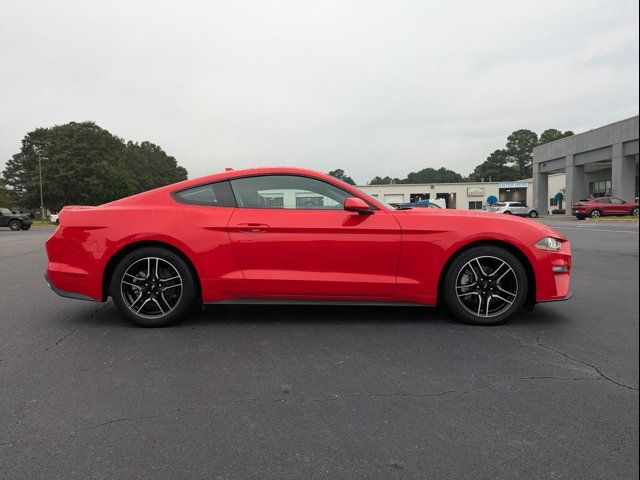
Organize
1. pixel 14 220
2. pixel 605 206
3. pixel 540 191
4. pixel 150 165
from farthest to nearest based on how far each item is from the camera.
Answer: pixel 150 165 < pixel 14 220 < pixel 540 191 < pixel 605 206

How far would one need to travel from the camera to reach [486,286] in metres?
3.93

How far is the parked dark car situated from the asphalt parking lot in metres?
31.2

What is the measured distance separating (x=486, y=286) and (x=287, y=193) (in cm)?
194

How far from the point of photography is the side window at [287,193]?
401 centimetres

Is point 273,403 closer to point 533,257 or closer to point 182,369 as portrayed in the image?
point 182,369

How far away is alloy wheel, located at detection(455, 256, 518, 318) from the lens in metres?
3.91

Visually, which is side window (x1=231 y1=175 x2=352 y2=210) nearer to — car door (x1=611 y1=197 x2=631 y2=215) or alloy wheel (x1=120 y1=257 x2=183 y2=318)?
alloy wheel (x1=120 y1=257 x2=183 y2=318)

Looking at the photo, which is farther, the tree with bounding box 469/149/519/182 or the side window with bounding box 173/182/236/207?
the tree with bounding box 469/149/519/182

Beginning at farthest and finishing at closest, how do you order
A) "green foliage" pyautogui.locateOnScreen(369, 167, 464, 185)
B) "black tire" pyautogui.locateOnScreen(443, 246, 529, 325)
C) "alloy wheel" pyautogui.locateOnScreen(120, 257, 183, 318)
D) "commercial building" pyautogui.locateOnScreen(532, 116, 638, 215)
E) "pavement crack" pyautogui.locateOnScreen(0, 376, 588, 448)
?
"green foliage" pyautogui.locateOnScreen(369, 167, 464, 185)
"alloy wheel" pyautogui.locateOnScreen(120, 257, 183, 318)
"black tire" pyautogui.locateOnScreen(443, 246, 529, 325)
"pavement crack" pyautogui.locateOnScreen(0, 376, 588, 448)
"commercial building" pyautogui.locateOnScreen(532, 116, 638, 215)

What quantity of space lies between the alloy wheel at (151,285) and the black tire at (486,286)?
2398mm

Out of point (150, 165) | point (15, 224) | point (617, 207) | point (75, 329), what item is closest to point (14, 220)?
point (15, 224)

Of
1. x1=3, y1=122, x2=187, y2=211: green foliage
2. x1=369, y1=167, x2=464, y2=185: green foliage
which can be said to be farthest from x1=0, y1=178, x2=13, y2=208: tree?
x1=369, y1=167, x2=464, y2=185: green foliage

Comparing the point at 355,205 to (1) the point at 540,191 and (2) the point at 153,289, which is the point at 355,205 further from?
(2) the point at 153,289

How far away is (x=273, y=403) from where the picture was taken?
8.25 feet
